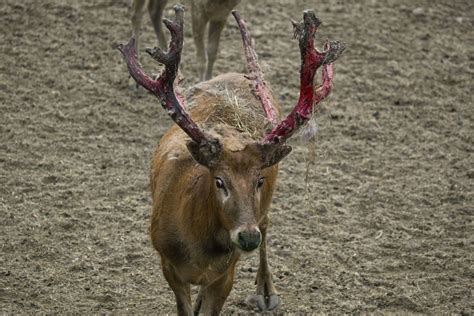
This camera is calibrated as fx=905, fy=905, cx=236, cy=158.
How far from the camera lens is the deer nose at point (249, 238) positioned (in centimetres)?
457

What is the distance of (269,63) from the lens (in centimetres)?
1034

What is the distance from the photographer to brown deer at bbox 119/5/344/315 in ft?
15.6

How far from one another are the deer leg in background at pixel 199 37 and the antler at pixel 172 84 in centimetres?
428

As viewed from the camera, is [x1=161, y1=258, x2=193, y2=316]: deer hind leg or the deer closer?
[x1=161, y1=258, x2=193, y2=316]: deer hind leg

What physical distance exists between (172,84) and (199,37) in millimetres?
4463

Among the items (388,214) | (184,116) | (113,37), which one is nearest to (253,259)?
(388,214)

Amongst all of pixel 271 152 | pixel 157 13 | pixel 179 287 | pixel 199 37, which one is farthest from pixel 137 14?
pixel 271 152

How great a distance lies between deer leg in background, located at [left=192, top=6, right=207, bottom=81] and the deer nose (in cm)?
497

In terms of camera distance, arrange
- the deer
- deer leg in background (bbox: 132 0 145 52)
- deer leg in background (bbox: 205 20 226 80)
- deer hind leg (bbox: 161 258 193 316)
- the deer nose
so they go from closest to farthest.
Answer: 1. the deer nose
2. deer hind leg (bbox: 161 258 193 316)
3. the deer
4. deer leg in background (bbox: 205 20 226 80)
5. deer leg in background (bbox: 132 0 145 52)

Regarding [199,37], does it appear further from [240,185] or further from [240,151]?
[240,185]

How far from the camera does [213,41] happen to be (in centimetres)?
942

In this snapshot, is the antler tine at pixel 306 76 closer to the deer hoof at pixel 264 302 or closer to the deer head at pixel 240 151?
the deer head at pixel 240 151

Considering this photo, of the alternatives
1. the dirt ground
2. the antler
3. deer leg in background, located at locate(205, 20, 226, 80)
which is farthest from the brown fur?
deer leg in background, located at locate(205, 20, 226, 80)

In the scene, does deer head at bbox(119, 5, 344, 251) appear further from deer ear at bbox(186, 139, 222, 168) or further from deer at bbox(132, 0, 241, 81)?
deer at bbox(132, 0, 241, 81)
